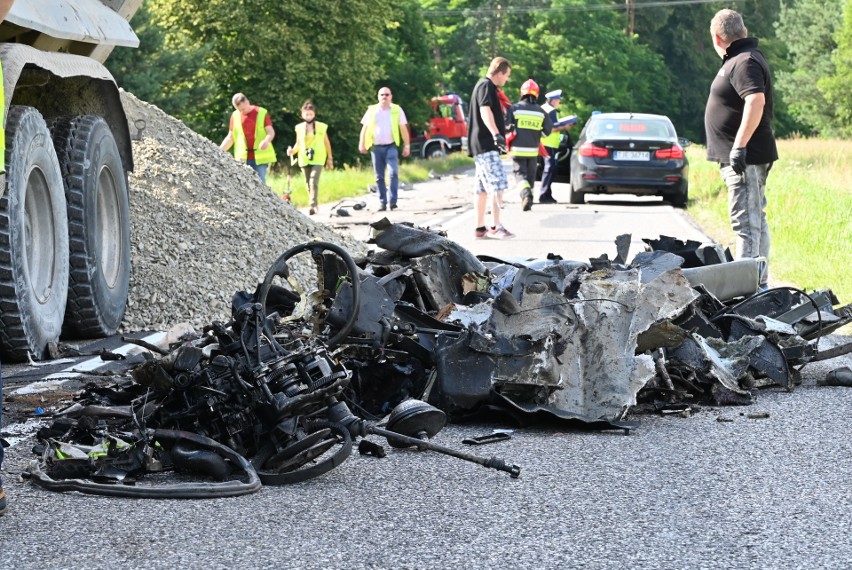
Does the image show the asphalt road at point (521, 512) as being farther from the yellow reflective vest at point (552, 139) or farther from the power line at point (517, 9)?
the power line at point (517, 9)

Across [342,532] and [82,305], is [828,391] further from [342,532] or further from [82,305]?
[82,305]

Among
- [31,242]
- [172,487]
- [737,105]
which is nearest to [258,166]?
[737,105]

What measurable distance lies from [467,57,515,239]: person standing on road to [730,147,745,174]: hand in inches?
231

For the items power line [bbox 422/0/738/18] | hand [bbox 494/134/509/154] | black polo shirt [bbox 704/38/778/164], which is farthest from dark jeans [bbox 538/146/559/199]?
power line [bbox 422/0/738/18]

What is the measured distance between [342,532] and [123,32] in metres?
5.97

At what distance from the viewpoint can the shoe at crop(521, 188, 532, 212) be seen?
814 inches

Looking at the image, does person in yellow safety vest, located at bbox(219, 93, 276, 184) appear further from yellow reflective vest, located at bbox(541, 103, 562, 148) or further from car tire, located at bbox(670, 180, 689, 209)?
car tire, located at bbox(670, 180, 689, 209)

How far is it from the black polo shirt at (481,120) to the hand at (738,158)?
6.03m

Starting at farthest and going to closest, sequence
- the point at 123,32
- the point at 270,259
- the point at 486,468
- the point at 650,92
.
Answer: the point at 650,92 → the point at 270,259 → the point at 123,32 → the point at 486,468

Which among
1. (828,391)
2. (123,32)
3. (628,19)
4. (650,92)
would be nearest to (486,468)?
(828,391)

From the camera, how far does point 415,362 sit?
6496mm

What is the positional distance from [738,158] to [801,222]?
630 cm

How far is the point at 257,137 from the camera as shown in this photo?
19828 mm

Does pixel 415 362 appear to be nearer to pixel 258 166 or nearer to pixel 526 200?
pixel 258 166
